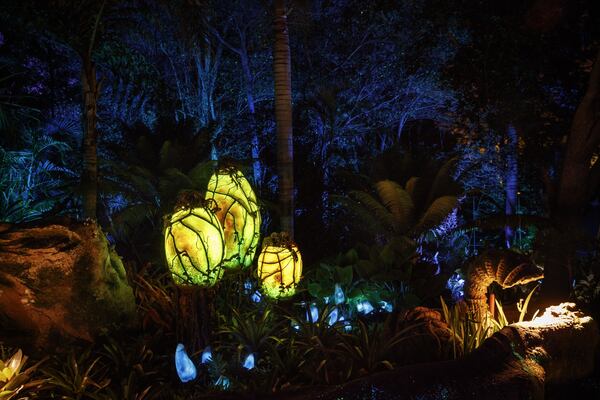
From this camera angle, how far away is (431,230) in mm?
9094

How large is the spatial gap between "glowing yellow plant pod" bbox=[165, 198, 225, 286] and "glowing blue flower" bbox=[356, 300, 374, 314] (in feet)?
9.59

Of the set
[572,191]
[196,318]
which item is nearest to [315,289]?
[196,318]

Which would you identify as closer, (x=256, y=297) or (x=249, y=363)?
(x=249, y=363)

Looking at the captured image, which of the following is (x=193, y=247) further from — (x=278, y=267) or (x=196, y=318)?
(x=278, y=267)

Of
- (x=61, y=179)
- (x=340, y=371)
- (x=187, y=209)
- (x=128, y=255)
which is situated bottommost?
(x=340, y=371)

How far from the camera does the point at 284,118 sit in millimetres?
7051

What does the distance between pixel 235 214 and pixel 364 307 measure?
8.72 ft

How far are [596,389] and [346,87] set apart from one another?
10556 mm

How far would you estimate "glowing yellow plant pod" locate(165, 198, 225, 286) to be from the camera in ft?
13.9

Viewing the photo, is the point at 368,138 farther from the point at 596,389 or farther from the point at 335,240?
the point at 596,389

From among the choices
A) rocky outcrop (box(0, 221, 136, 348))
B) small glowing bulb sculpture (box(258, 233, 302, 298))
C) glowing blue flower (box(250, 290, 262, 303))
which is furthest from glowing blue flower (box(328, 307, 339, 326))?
rocky outcrop (box(0, 221, 136, 348))

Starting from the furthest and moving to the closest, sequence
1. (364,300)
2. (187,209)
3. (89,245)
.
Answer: (364,300) < (89,245) < (187,209)

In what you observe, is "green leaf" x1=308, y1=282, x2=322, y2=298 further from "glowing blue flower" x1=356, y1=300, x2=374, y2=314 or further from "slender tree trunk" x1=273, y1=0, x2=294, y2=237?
"slender tree trunk" x1=273, y1=0, x2=294, y2=237

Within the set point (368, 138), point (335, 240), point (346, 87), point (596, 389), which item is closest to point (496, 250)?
point (596, 389)
